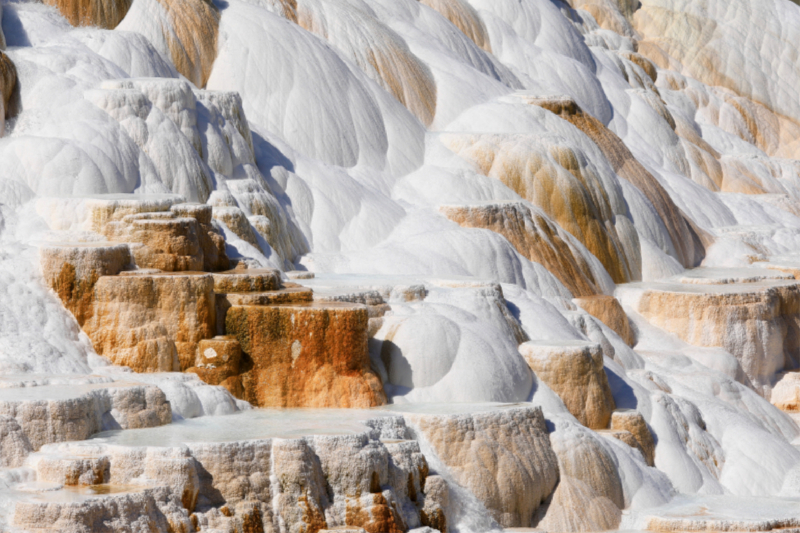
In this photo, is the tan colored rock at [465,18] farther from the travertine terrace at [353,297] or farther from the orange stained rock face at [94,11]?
the orange stained rock face at [94,11]

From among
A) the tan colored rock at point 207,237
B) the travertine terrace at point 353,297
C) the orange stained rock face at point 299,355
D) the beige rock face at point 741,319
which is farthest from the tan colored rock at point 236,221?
the beige rock face at point 741,319

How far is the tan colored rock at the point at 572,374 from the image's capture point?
13359mm

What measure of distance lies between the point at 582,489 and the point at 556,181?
826 cm

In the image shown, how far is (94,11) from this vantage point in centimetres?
1772

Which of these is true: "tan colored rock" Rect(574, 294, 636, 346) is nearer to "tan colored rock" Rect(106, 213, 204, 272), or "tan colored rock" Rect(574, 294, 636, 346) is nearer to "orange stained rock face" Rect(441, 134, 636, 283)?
"orange stained rock face" Rect(441, 134, 636, 283)

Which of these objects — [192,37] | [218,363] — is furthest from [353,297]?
[192,37]

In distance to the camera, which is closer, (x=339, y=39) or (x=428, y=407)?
(x=428, y=407)

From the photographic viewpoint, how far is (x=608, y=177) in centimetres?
2094

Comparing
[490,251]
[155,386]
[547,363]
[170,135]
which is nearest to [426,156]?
[490,251]

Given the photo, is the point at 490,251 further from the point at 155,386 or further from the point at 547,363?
the point at 155,386

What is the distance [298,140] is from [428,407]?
8005 mm

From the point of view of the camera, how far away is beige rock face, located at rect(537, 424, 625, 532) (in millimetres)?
11727

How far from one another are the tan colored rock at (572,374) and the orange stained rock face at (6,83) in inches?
256

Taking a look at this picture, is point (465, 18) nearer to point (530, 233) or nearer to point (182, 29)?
point (182, 29)
